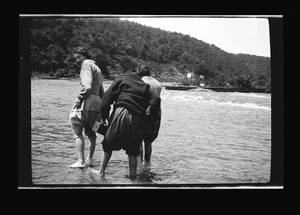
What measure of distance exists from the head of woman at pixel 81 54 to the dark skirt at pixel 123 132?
2.99 ft

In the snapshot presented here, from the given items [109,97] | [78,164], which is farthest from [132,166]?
[109,97]

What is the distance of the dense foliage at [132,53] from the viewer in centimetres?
528

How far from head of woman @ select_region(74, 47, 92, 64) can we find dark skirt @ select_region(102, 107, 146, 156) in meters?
0.91

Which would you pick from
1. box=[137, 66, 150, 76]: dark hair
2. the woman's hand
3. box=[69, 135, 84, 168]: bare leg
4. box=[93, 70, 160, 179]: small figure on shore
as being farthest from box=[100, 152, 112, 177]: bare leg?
box=[137, 66, 150, 76]: dark hair

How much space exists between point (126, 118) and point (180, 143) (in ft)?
3.03

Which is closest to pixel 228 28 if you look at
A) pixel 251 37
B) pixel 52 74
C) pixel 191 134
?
pixel 251 37

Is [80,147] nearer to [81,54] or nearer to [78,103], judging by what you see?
[78,103]

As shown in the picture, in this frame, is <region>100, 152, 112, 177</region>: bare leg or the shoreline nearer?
<region>100, 152, 112, 177</region>: bare leg

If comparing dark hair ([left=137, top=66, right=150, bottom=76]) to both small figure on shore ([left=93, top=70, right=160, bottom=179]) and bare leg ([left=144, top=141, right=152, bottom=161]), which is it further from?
bare leg ([left=144, top=141, right=152, bottom=161])

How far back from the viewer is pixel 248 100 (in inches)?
214

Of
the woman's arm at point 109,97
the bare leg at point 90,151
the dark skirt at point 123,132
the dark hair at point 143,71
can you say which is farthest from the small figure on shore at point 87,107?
the dark hair at point 143,71

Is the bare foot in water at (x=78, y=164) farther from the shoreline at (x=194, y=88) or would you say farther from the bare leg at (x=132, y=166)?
the shoreline at (x=194, y=88)

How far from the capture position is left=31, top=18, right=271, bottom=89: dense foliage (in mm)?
5277

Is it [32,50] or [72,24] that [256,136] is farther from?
[32,50]
